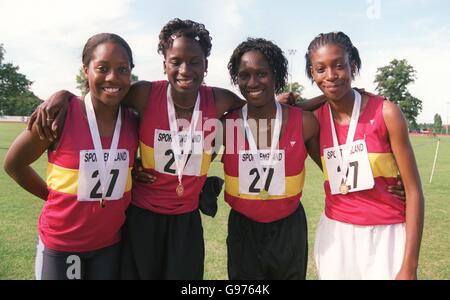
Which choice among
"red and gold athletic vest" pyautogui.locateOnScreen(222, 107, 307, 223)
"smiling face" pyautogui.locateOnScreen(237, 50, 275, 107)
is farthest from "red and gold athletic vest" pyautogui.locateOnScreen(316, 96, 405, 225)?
"smiling face" pyautogui.locateOnScreen(237, 50, 275, 107)

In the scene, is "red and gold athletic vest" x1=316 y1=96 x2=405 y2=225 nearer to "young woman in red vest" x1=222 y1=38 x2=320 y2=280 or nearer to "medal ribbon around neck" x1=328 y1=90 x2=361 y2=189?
"medal ribbon around neck" x1=328 y1=90 x2=361 y2=189

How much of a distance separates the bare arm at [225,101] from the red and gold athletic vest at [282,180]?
25cm

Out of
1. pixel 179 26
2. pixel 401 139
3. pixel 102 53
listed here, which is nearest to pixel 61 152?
pixel 102 53

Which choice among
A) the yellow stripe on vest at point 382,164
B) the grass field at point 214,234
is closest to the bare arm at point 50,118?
the yellow stripe on vest at point 382,164

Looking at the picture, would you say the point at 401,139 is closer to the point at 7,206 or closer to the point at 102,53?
the point at 102,53

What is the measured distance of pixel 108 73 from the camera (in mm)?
2572

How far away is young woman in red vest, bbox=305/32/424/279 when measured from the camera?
7.97 feet

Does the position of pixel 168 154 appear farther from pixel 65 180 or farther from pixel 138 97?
pixel 65 180

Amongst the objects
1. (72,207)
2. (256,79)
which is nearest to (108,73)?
(72,207)

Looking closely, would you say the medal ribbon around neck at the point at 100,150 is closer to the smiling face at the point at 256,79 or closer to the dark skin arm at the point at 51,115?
the dark skin arm at the point at 51,115

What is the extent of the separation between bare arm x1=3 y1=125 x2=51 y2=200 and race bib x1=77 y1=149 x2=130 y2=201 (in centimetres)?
Answer: 28

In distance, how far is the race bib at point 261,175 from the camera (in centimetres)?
281

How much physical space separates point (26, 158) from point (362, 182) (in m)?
2.23

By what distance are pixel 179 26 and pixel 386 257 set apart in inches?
86.1
